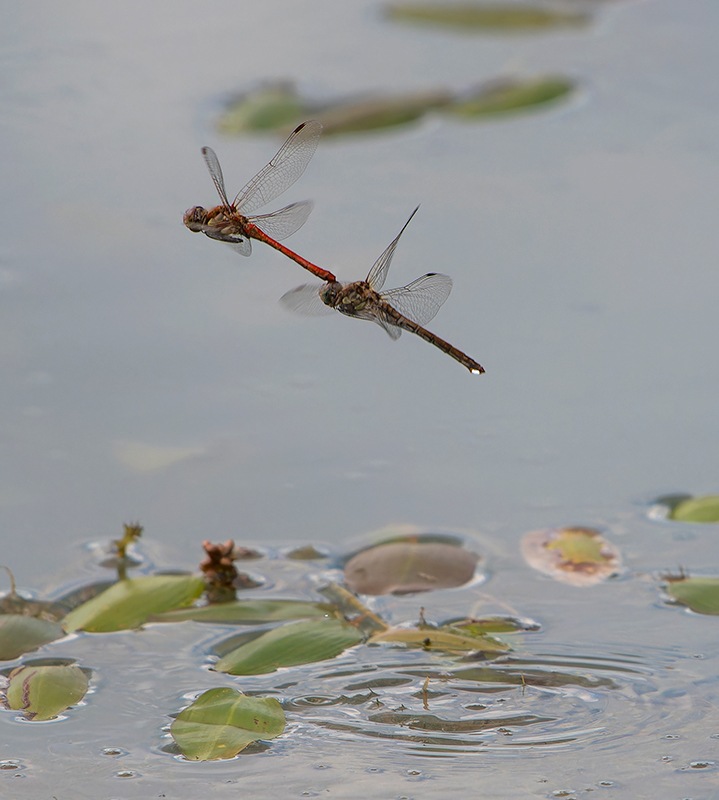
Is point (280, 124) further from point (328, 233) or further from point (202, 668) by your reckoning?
point (202, 668)

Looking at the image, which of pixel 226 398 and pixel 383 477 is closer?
pixel 383 477

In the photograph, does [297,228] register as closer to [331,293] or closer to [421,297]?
[331,293]

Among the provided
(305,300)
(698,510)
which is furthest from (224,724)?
(698,510)

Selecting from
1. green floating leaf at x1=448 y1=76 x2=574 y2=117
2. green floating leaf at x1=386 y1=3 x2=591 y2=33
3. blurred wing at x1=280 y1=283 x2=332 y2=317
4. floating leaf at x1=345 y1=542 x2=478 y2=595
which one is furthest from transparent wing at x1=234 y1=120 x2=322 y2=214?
green floating leaf at x1=386 y1=3 x2=591 y2=33

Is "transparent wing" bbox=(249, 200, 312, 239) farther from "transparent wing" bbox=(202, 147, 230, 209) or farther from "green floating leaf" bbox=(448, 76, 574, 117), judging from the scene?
"green floating leaf" bbox=(448, 76, 574, 117)

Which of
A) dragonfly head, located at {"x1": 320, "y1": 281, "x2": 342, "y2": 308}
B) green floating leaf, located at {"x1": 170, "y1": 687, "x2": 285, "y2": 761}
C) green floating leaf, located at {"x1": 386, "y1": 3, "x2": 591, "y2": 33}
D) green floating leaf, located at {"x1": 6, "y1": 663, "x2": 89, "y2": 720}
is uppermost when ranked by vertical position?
green floating leaf, located at {"x1": 386, "y1": 3, "x2": 591, "y2": 33}

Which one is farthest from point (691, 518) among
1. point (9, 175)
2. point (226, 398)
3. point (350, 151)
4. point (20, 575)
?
point (9, 175)

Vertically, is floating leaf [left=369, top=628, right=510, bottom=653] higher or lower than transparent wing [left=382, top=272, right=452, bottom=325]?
lower
